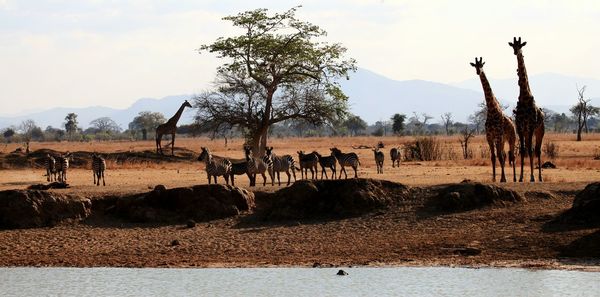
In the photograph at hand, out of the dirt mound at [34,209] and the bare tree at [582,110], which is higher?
the bare tree at [582,110]

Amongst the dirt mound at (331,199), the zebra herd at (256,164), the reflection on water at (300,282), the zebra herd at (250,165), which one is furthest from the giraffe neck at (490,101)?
the reflection on water at (300,282)

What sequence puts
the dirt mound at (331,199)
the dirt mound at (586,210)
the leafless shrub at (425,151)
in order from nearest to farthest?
the dirt mound at (586,210) < the dirt mound at (331,199) < the leafless shrub at (425,151)

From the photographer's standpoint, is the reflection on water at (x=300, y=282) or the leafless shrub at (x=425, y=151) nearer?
the reflection on water at (x=300, y=282)

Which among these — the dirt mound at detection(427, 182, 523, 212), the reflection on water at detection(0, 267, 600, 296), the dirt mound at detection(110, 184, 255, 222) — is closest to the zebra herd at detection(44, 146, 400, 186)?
the dirt mound at detection(110, 184, 255, 222)

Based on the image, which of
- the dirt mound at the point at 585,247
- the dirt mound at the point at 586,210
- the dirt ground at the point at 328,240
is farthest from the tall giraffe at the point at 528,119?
the dirt mound at the point at 585,247

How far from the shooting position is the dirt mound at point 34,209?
22047mm

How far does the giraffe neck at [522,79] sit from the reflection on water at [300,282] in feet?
35.8

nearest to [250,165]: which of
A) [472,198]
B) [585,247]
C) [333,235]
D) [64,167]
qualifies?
[333,235]

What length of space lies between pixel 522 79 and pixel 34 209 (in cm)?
1426

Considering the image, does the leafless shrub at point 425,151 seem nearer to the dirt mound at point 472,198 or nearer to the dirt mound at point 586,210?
the dirt mound at point 472,198

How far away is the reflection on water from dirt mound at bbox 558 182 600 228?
3180 mm

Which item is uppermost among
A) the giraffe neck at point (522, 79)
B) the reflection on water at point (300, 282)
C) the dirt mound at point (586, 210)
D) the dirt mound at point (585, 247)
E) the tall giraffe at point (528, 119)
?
the giraffe neck at point (522, 79)

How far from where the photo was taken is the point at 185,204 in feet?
75.4

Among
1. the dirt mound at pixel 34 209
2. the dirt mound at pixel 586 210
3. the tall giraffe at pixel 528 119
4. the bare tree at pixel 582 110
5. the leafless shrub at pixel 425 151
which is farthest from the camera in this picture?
the bare tree at pixel 582 110
